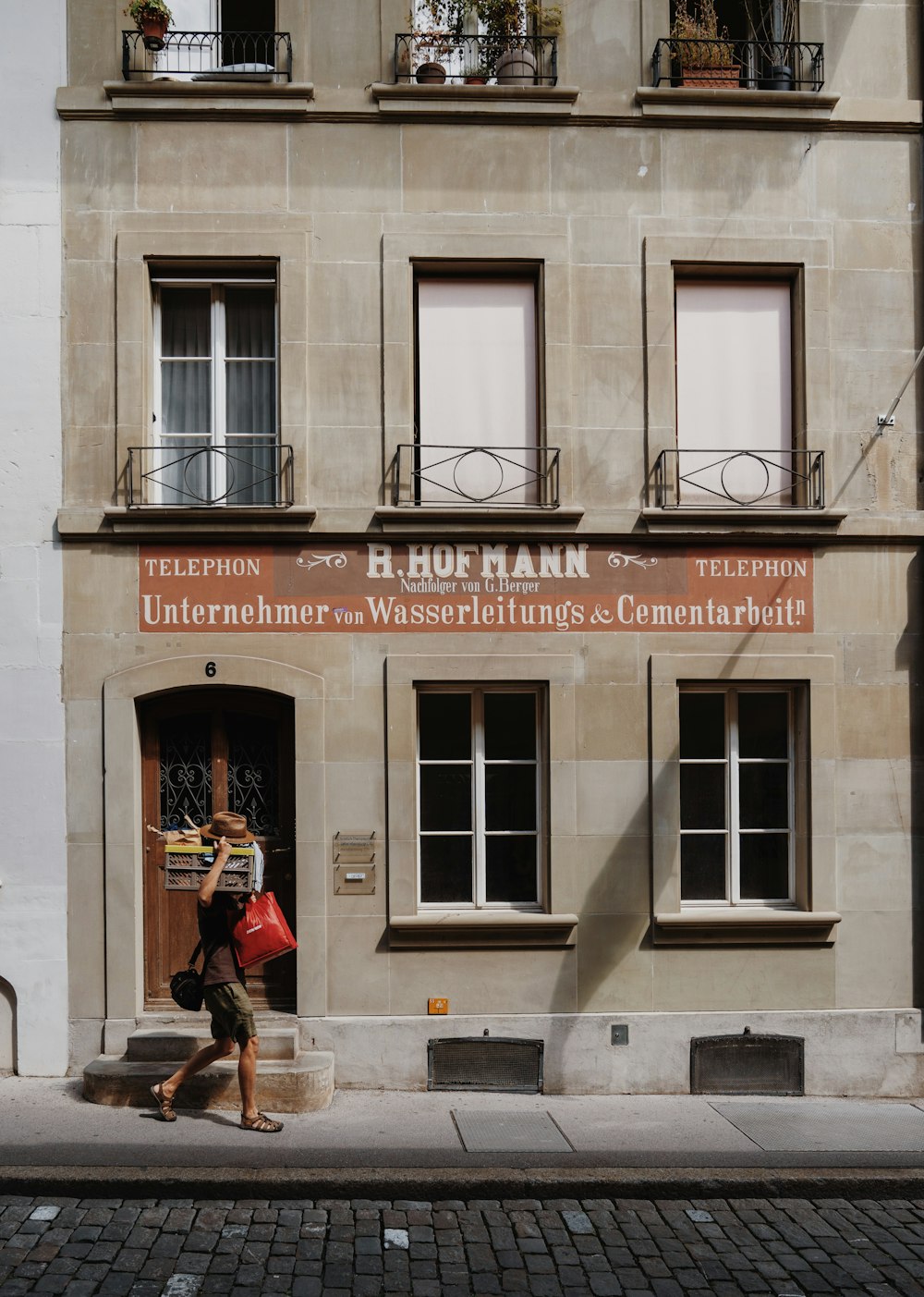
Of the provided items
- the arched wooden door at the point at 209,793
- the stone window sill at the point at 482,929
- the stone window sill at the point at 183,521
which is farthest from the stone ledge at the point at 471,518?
the stone window sill at the point at 482,929

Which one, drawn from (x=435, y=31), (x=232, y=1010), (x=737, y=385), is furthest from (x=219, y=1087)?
(x=435, y=31)

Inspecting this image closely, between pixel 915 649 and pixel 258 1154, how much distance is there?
648cm

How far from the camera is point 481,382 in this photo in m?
9.14

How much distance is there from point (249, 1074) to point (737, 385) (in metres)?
6.71

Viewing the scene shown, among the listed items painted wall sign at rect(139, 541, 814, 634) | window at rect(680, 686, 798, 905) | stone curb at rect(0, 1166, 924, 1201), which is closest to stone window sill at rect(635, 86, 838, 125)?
painted wall sign at rect(139, 541, 814, 634)

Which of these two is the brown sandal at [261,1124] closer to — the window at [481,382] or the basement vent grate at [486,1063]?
the basement vent grate at [486,1063]

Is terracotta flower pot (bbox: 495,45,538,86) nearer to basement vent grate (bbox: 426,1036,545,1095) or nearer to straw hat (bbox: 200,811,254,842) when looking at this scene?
straw hat (bbox: 200,811,254,842)

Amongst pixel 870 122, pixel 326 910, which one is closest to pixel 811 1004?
pixel 326 910

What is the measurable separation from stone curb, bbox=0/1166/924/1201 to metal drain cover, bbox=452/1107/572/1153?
1.29ft

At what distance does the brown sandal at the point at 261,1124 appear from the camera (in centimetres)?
751

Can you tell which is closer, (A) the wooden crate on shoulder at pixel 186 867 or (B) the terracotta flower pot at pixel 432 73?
(A) the wooden crate on shoulder at pixel 186 867

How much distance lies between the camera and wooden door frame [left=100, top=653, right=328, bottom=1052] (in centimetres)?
859

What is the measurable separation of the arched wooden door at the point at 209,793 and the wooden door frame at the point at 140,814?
6.1 inches

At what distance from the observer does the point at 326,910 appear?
870 cm
